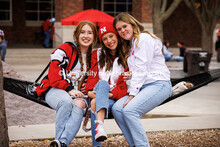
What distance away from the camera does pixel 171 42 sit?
25781mm

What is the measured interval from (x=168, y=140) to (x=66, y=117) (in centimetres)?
163

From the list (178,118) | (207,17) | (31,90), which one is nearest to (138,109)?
(31,90)

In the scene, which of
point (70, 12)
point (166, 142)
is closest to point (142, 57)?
point (166, 142)

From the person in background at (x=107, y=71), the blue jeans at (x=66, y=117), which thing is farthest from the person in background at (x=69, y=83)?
the person in background at (x=107, y=71)

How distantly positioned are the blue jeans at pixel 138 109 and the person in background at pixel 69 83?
0.43m

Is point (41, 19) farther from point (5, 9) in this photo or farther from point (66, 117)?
point (66, 117)

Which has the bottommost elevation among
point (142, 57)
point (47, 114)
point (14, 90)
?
point (47, 114)

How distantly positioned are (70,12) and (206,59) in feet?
35.9

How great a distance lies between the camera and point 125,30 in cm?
435

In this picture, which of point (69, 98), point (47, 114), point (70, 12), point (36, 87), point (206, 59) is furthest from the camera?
point (70, 12)

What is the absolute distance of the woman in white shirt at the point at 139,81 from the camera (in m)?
3.95

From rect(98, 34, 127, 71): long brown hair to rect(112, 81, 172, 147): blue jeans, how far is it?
38 cm

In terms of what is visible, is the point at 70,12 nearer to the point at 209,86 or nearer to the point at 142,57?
the point at 209,86

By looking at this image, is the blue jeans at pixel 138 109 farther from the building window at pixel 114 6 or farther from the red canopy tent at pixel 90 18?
the building window at pixel 114 6
